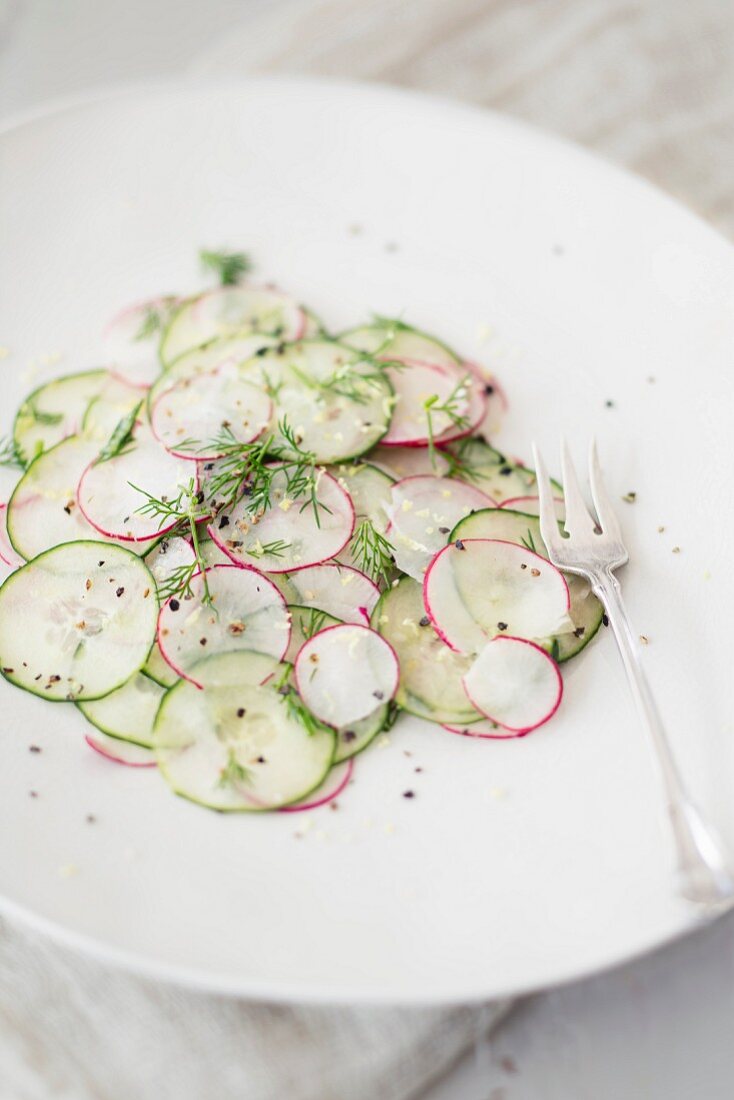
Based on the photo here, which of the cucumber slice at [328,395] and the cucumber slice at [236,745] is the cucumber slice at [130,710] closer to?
the cucumber slice at [236,745]

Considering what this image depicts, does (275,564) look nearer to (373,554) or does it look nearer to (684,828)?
(373,554)

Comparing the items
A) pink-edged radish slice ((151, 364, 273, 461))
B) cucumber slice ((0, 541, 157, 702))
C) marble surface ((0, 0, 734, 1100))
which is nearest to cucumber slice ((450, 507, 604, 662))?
pink-edged radish slice ((151, 364, 273, 461))

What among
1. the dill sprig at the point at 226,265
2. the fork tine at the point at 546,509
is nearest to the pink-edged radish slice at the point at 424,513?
the fork tine at the point at 546,509

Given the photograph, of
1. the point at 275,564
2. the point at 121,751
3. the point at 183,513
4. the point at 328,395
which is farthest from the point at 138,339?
the point at 121,751

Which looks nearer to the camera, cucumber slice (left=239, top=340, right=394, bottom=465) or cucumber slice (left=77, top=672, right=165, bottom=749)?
cucumber slice (left=77, top=672, right=165, bottom=749)

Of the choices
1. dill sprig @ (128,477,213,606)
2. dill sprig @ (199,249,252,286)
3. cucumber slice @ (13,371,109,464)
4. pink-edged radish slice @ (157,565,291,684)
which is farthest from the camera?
dill sprig @ (199,249,252,286)

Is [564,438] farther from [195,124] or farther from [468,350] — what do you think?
[195,124]

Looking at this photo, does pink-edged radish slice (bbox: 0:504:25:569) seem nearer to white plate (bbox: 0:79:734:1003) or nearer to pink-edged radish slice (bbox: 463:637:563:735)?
white plate (bbox: 0:79:734:1003)
